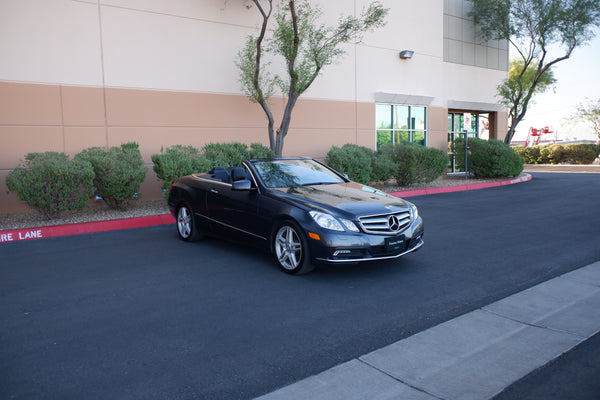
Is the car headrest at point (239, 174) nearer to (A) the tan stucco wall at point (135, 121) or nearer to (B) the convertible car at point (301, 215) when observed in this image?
(B) the convertible car at point (301, 215)

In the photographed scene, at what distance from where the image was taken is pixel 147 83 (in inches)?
508

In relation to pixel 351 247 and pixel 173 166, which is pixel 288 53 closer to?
pixel 173 166

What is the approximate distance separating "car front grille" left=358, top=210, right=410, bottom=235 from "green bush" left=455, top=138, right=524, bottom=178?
49.1ft

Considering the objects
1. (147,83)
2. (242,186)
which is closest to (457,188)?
(147,83)

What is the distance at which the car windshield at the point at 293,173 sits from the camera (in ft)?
22.4

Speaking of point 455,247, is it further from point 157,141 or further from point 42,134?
point 42,134

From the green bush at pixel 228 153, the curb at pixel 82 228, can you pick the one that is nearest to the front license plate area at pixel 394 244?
the curb at pixel 82 228

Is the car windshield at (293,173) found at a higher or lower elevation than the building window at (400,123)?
lower

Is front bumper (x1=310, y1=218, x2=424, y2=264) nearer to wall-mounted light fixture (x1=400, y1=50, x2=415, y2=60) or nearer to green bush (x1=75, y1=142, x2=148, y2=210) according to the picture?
green bush (x1=75, y1=142, x2=148, y2=210)

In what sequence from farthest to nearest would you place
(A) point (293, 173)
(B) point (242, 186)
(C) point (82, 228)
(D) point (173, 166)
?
(D) point (173, 166), (C) point (82, 228), (A) point (293, 173), (B) point (242, 186)

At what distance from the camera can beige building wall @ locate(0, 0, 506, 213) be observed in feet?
37.0

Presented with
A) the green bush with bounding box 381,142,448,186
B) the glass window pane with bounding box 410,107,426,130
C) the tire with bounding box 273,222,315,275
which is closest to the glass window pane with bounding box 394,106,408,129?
the glass window pane with bounding box 410,107,426,130

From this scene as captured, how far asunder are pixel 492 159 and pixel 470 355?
56.3 feet

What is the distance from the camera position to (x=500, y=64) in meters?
24.6
